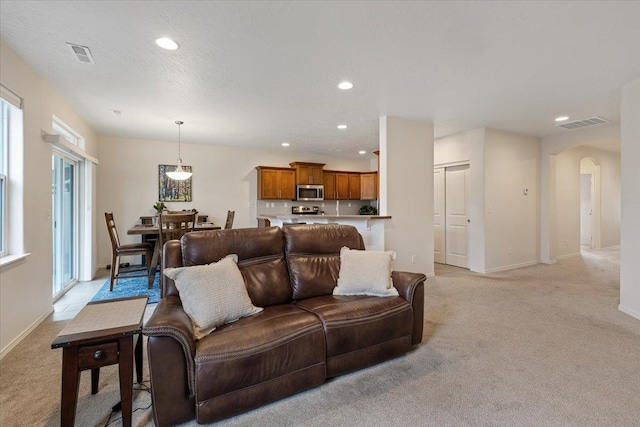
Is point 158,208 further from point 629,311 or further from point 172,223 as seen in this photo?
point 629,311

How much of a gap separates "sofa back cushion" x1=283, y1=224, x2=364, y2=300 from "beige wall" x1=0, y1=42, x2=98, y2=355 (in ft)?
7.58

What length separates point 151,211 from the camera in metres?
5.98

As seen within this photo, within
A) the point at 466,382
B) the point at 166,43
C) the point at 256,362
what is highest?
the point at 166,43

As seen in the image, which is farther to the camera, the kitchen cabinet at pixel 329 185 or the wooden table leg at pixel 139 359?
the kitchen cabinet at pixel 329 185

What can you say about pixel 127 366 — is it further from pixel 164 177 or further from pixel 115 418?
pixel 164 177

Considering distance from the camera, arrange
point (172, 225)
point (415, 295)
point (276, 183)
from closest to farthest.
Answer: point (415, 295) → point (172, 225) → point (276, 183)

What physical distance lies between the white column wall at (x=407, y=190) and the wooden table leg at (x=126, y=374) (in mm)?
3538

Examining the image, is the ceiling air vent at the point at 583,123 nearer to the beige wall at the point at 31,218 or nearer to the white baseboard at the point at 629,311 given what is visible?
the white baseboard at the point at 629,311

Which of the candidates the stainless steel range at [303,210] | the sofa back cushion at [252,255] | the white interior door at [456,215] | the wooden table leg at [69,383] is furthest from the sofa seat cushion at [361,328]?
the stainless steel range at [303,210]

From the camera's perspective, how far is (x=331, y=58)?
2.73 meters

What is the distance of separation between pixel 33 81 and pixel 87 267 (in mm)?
2987

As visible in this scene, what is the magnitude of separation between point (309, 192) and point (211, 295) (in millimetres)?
5453

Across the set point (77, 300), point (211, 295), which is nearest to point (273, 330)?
point (211, 295)

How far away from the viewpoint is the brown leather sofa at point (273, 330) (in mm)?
1555
